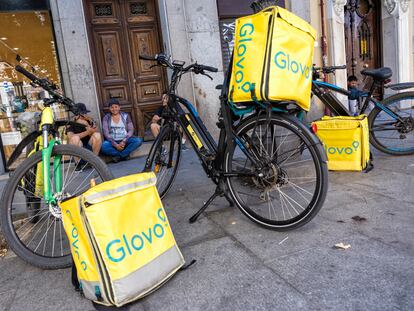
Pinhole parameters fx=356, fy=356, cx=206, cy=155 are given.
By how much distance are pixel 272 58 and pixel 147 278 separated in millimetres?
1614

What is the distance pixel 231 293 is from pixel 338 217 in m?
1.34

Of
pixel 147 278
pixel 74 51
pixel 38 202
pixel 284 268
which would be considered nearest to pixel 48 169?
pixel 38 202

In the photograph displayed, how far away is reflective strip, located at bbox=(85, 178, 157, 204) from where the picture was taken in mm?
1830

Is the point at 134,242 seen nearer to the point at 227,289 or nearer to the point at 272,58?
the point at 227,289

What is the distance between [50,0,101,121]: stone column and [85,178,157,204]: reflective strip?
4.72 m

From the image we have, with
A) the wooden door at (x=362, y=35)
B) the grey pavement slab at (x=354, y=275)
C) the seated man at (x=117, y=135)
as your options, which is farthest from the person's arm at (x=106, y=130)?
the wooden door at (x=362, y=35)

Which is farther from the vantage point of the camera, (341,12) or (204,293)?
(341,12)

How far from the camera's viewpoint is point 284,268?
2189 mm

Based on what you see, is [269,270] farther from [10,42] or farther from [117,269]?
[10,42]

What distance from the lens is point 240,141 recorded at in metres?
2.83

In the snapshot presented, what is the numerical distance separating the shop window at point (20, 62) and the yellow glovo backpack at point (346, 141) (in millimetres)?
4599

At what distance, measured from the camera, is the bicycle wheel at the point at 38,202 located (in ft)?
7.98

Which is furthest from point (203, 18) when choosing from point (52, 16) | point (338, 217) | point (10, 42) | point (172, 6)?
point (338, 217)

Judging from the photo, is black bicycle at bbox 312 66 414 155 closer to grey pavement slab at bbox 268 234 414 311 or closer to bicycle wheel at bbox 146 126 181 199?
bicycle wheel at bbox 146 126 181 199
